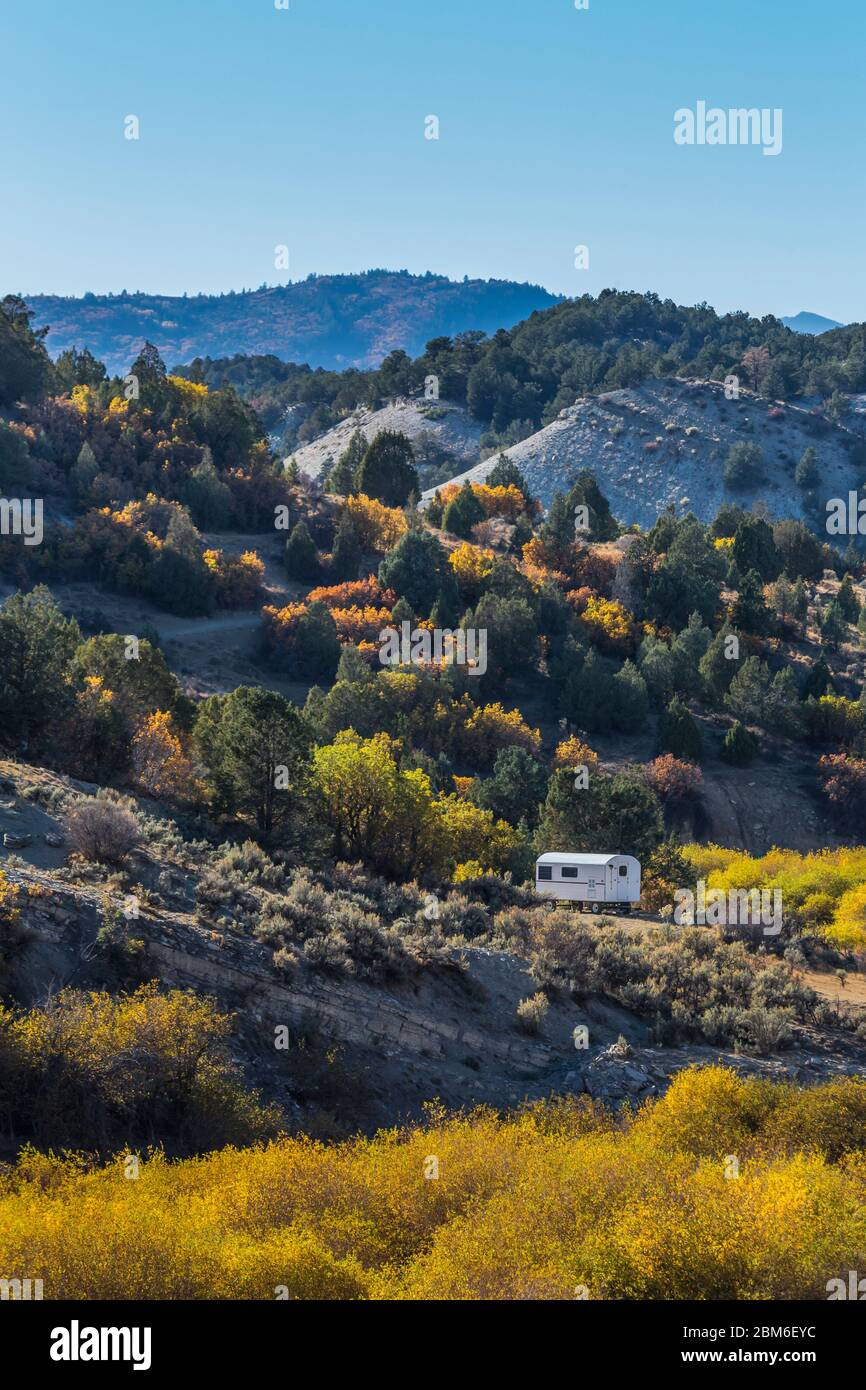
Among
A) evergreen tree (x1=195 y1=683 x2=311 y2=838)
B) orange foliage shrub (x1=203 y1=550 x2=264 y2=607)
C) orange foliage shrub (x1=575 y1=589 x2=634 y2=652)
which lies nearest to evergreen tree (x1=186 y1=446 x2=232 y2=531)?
orange foliage shrub (x1=203 y1=550 x2=264 y2=607)

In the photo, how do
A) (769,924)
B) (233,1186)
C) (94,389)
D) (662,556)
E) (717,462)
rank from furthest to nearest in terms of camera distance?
1. (717,462)
2. (94,389)
3. (662,556)
4. (769,924)
5. (233,1186)

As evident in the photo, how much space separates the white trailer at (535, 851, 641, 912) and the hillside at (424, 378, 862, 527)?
8619cm

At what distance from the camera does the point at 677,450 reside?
441 feet

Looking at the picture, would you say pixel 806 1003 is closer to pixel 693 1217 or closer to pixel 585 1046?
pixel 585 1046

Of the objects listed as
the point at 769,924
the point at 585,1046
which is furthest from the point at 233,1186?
the point at 769,924

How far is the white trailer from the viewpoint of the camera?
3816 centimetres

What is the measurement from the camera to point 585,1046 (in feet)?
85.0

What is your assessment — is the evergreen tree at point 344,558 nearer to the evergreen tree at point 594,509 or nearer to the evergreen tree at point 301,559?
the evergreen tree at point 301,559

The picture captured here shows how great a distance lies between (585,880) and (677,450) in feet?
337

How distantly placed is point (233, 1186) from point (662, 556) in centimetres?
6977

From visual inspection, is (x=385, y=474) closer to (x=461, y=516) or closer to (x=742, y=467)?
(x=461, y=516)

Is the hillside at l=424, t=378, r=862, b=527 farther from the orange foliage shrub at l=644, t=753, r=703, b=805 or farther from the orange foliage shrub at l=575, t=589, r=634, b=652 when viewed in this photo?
the orange foliage shrub at l=644, t=753, r=703, b=805

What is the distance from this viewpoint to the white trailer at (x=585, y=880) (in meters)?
38.2

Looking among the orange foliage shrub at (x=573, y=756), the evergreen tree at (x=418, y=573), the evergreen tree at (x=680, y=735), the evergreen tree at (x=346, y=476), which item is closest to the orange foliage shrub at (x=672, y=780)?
the evergreen tree at (x=680, y=735)
